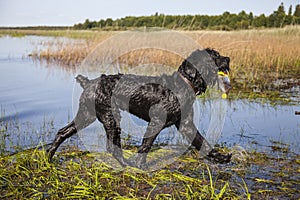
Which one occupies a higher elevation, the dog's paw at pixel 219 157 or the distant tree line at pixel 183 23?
the distant tree line at pixel 183 23

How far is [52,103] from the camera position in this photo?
8.79 metres

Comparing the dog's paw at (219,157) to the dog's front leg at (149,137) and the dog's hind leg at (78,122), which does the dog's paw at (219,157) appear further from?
the dog's hind leg at (78,122)

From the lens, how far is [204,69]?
4.30 metres

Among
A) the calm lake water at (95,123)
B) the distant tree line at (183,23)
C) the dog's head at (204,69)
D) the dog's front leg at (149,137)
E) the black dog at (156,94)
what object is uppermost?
the distant tree line at (183,23)

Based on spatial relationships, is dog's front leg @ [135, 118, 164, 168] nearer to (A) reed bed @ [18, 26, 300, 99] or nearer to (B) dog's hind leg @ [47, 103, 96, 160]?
(B) dog's hind leg @ [47, 103, 96, 160]

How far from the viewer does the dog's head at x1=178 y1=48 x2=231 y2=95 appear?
14.1 ft

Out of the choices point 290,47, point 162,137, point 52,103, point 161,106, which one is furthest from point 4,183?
point 290,47

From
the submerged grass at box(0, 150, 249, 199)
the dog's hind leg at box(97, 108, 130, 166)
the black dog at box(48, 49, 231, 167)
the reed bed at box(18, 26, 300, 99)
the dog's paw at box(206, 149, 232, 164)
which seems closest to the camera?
the submerged grass at box(0, 150, 249, 199)

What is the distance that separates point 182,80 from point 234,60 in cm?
842

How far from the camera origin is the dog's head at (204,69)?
4.29 m

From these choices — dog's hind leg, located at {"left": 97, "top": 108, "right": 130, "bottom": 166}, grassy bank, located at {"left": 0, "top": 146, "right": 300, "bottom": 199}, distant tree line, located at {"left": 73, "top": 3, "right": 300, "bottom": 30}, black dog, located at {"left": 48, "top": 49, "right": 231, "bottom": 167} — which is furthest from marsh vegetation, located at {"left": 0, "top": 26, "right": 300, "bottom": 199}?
distant tree line, located at {"left": 73, "top": 3, "right": 300, "bottom": 30}

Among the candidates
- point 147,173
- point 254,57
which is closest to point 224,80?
point 147,173

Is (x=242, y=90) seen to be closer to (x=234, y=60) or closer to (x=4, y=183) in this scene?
(x=234, y=60)

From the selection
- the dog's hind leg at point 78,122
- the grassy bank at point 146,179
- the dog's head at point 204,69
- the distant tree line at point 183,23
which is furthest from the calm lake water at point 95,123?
the distant tree line at point 183,23
